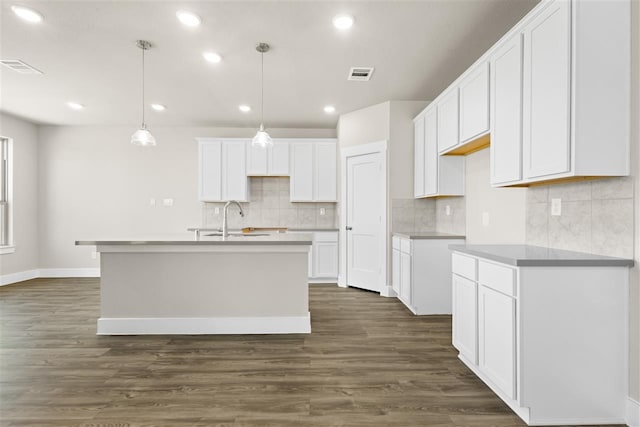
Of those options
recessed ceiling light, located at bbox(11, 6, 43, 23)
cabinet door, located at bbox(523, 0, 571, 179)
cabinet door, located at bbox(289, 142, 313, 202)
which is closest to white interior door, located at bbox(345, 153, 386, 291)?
cabinet door, located at bbox(289, 142, 313, 202)

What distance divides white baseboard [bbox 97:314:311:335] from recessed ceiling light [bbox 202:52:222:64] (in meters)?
2.55

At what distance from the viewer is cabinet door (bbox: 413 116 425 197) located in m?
4.58

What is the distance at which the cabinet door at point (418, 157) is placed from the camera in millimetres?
4578

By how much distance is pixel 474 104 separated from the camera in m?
3.10

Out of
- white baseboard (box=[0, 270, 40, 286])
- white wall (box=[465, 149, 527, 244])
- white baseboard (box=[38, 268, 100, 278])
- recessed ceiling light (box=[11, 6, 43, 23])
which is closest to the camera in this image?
recessed ceiling light (box=[11, 6, 43, 23])

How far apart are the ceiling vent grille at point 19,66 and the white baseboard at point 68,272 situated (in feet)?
11.7

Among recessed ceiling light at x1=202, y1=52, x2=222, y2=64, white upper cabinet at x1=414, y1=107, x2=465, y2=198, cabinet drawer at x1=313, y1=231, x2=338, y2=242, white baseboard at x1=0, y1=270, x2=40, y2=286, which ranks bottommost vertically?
white baseboard at x1=0, y1=270, x2=40, y2=286

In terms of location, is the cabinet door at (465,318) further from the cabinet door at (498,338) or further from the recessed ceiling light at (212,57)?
the recessed ceiling light at (212,57)

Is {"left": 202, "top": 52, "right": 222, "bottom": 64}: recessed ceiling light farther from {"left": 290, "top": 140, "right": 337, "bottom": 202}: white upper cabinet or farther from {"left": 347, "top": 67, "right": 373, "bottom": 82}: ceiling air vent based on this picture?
{"left": 290, "top": 140, "right": 337, "bottom": 202}: white upper cabinet

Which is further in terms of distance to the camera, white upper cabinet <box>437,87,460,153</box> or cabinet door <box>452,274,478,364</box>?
white upper cabinet <box>437,87,460,153</box>

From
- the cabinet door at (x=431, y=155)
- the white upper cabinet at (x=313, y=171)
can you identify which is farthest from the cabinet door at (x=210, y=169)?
the cabinet door at (x=431, y=155)

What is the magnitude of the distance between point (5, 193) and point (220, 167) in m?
3.54

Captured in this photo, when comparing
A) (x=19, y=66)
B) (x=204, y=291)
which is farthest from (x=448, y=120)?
(x=19, y=66)

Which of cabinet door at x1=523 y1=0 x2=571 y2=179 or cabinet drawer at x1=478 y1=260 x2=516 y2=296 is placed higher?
→ cabinet door at x1=523 y1=0 x2=571 y2=179
